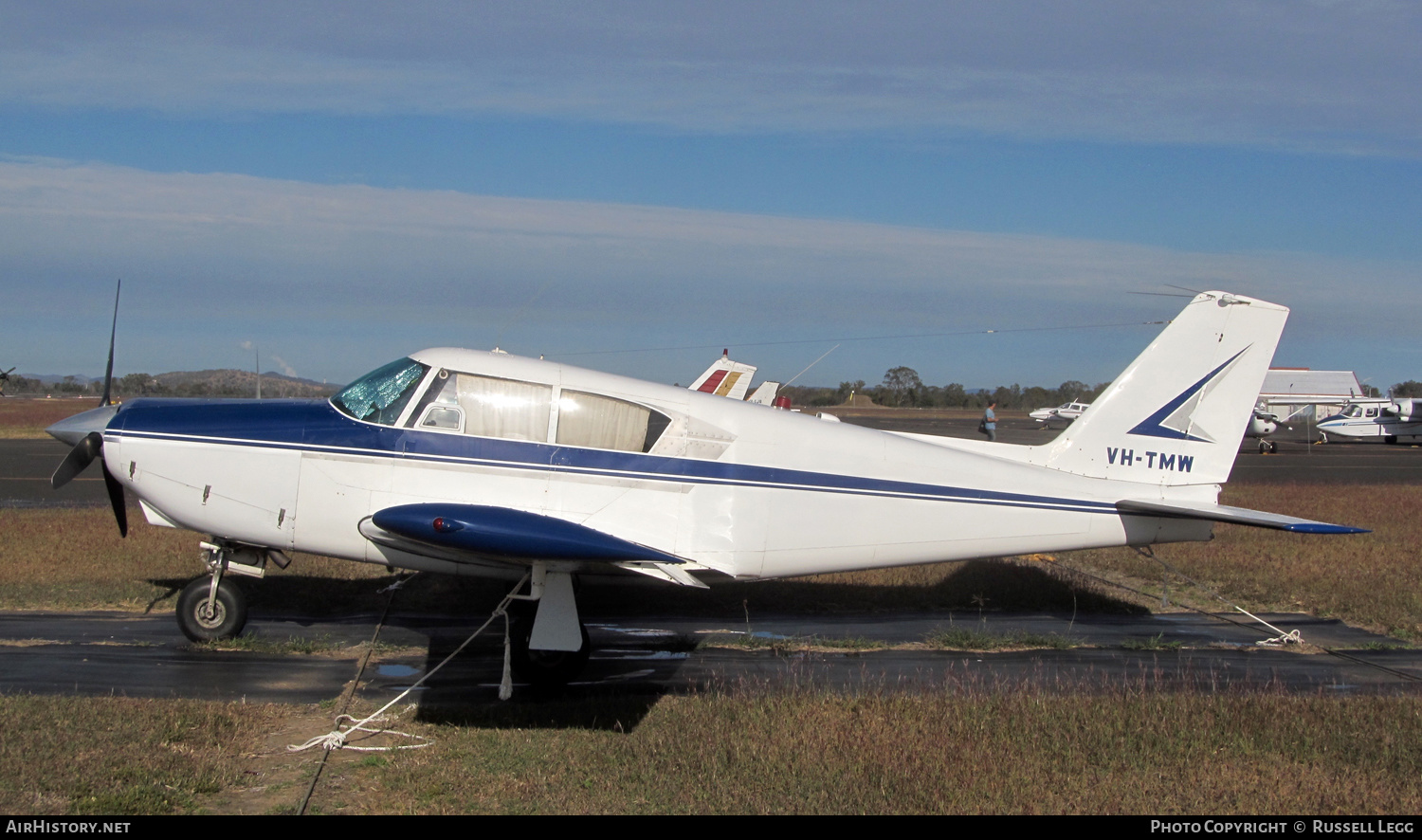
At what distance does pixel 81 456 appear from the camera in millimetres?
8352

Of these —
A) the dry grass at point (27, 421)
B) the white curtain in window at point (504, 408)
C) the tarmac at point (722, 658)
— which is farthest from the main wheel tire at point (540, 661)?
the dry grass at point (27, 421)

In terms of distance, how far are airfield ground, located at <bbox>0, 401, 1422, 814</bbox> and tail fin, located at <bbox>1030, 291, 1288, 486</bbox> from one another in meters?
1.74

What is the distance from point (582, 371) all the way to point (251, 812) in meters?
4.08

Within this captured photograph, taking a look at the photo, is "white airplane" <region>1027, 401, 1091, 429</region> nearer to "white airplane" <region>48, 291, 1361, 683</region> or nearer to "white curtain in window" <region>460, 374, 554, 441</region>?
"white airplane" <region>48, 291, 1361, 683</region>

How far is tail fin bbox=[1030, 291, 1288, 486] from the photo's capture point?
938cm

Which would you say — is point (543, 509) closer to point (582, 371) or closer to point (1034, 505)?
point (582, 371)

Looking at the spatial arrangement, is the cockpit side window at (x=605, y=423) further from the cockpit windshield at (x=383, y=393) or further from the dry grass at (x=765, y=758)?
the dry grass at (x=765, y=758)

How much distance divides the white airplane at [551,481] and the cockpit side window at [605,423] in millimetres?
15

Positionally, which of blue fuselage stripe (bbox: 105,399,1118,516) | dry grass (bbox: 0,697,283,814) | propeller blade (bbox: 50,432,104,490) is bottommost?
dry grass (bbox: 0,697,283,814)

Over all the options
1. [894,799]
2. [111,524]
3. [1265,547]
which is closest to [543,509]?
[894,799]

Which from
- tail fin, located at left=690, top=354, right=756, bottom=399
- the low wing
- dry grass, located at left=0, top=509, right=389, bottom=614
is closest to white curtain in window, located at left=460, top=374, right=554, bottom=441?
the low wing

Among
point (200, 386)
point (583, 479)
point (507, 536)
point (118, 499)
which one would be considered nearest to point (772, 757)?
point (507, 536)
